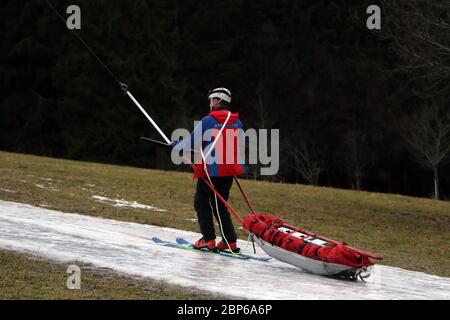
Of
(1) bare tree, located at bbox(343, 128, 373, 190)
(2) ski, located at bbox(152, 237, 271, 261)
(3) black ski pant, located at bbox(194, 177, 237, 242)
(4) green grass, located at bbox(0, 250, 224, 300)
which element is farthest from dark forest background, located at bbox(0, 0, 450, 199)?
(4) green grass, located at bbox(0, 250, 224, 300)

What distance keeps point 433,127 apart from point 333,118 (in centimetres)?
864

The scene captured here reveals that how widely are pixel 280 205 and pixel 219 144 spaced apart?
1263cm

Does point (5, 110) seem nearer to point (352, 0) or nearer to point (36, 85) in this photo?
point (36, 85)

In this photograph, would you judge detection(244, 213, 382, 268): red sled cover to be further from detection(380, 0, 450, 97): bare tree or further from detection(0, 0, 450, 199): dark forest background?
detection(0, 0, 450, 199): dark forest background

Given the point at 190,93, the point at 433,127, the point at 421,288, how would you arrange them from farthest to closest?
the point at 190,93, the point at 433,127, the point at 421,288

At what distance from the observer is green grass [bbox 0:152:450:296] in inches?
677

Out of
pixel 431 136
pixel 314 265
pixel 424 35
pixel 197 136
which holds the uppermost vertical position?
pixel 424 35

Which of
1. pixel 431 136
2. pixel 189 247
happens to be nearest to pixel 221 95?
pixel 189 247

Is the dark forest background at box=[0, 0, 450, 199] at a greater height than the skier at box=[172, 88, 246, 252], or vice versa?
the dark forest background at box=[0, 0, 450, 199]

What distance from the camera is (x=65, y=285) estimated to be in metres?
8.50

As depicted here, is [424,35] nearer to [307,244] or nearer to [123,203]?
[123,203]

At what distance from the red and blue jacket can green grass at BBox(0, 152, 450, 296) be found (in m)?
4.50

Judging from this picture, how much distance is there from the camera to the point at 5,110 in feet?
196
